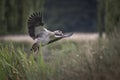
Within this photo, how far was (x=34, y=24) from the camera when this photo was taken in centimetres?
752

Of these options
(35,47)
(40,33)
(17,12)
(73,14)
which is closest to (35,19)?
(40,33)

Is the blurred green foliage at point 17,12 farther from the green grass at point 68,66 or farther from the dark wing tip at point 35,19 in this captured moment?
the dark wing tip at point 35,19

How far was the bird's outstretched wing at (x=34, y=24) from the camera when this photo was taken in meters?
7.40

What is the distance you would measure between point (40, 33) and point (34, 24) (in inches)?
13.3

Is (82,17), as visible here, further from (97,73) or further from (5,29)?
(97,73)

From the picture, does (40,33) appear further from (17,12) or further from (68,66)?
(17,12)

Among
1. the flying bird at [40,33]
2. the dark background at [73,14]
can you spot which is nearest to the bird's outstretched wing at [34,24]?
the flying bird at [40,33]

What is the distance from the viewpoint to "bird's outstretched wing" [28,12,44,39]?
740 centimetres

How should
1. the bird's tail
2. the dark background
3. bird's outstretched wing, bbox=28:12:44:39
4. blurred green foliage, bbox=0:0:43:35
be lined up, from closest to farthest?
the bird's tail, bird's outstretched wing, bbox=28:12:44:39, blurred green foliage, bbox=0:0:43:35, the dark background

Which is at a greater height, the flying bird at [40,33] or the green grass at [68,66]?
the flying bird at [40,33]

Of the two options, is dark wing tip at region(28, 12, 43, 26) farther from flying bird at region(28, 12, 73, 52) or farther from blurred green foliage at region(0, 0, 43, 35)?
blurred green foliage at region(0, 0, 43, 35)

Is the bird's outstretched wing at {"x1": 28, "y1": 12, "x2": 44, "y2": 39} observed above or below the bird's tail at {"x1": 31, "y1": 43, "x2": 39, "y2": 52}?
above

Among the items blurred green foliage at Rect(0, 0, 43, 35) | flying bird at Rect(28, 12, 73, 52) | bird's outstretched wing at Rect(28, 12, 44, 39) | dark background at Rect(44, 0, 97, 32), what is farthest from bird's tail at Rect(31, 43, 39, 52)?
dark background at Rect(44, 0, 97, 32)

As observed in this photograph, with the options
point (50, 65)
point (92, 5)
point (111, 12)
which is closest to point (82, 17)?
point (92, 5)
